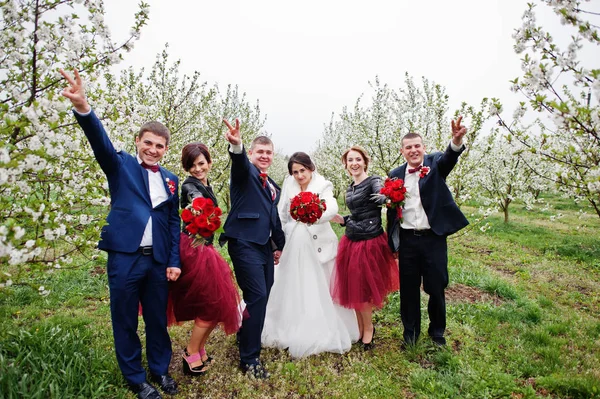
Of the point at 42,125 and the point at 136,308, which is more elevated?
the point at 42,125

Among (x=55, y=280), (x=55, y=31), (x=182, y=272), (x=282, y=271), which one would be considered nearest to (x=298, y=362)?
(x=282, y=271)

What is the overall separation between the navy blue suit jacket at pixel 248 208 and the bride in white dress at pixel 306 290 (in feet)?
2.50

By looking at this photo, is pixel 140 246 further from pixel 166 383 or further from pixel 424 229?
pixel 424 229

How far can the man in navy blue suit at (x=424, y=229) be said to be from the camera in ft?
13.0

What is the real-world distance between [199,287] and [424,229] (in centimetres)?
255

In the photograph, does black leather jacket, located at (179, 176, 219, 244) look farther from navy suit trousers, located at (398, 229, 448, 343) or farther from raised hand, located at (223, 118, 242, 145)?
navy suit trousers, located at (398, 229, 448, 343)

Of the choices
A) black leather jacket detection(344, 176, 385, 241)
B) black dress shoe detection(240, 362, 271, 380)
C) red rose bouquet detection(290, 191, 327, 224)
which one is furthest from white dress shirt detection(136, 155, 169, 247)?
black leather jacket detection(344, 176, 385, 241)

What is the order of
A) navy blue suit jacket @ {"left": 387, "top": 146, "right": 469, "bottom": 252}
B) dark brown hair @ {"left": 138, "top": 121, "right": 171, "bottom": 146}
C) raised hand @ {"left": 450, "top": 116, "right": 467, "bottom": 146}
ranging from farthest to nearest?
1. navy blue suit jacket @ {"left": 387, "top": 146, "right": 469, "bottom": 252}
2. raised hand @ {"left": 450, "top": 116, "right": 467, "bottom": 146}
3. dark brown hair @ {"left": 138, "top": 121, "right": 171, "bottom": 146}

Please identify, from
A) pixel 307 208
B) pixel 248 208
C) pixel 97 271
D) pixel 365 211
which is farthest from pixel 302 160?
pixel 97 271

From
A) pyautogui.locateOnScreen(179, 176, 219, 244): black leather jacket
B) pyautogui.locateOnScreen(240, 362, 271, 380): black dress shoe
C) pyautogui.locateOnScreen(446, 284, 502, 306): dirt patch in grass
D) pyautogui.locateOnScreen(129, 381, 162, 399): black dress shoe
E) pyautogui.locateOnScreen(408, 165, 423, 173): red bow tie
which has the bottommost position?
pyautogui.locateOnScreen(446, 284, 502, 306): dirt patch in grass

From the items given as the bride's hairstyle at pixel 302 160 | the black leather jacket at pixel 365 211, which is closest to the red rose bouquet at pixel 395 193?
the black leather jacket at pixel 365 211

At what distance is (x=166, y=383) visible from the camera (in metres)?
3.35

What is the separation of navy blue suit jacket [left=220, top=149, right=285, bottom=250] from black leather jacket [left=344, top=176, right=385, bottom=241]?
1117 millimetres

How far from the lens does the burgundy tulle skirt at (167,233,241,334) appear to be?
3.52 metres
